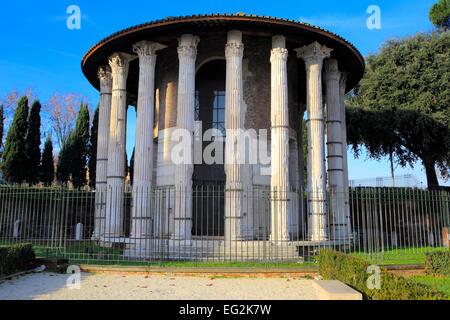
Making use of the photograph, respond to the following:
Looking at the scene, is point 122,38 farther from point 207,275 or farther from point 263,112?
point 207,275

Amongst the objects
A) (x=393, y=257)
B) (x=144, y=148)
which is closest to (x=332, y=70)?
(x=393, y=257)

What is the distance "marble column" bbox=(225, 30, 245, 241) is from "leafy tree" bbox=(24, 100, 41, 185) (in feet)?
53.2

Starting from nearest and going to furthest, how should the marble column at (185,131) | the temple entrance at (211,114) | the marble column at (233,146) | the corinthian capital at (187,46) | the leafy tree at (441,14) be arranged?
A: the marble column at (233,146) < the marble column at (185,131) < the corinthian capital at (187,46) < the temple entrance at (211,114) < the leafy tree at (441,14)

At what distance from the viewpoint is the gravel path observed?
810cm

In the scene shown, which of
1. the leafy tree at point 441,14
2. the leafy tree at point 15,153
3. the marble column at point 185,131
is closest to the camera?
the marble column at point 185,131

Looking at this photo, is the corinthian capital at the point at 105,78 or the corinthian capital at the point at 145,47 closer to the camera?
the corinthian capital at the point at 145,47

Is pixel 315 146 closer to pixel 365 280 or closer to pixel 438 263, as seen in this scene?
pixel 438 263

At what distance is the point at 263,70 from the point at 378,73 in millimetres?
14661

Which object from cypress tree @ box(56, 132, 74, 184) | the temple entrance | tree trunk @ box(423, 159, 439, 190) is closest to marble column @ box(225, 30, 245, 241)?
the temple entrance

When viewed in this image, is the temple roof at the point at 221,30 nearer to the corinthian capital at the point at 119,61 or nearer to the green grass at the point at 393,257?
the corinthian capital at the point at 119,61

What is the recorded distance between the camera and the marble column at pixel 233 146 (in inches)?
553

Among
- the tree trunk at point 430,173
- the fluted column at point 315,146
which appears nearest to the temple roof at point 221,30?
the fluted column at point 315,146

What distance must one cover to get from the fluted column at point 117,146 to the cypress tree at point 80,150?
39.2 feet

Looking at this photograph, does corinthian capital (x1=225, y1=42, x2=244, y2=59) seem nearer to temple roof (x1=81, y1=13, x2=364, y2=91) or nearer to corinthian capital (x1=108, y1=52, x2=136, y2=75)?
temple roof (x1=81, y1=13, x2=364, y2=91)
